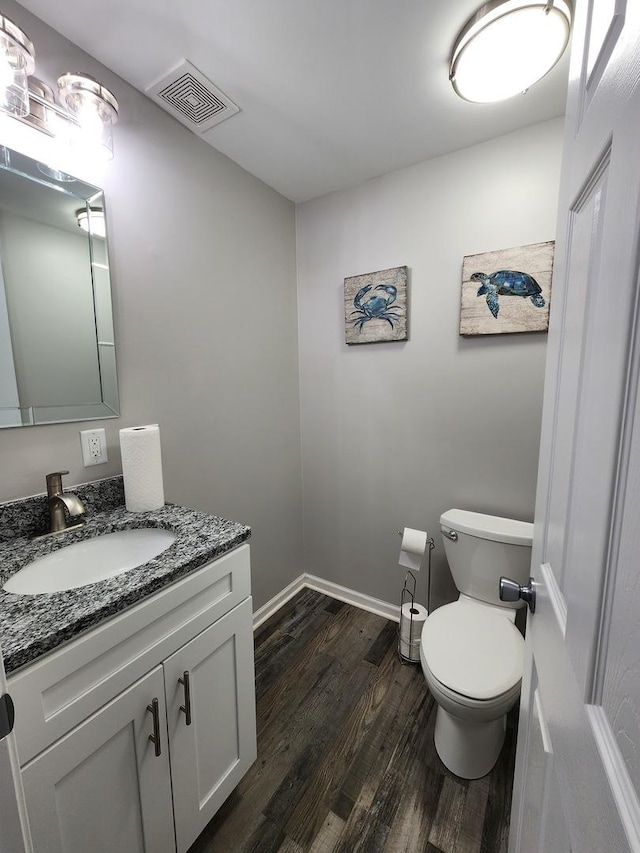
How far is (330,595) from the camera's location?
223cm

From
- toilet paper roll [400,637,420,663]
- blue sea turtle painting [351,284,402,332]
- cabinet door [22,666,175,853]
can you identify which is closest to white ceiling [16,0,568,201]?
blue sea turtle painting [351,284,402,332]

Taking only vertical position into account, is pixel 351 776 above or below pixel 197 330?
below

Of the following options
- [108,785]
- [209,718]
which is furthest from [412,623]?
[108,785]

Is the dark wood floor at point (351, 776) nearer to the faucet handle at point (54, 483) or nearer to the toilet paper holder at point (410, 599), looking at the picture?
the toilet paper holder at point (410, 599)

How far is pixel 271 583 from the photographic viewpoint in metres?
2.05

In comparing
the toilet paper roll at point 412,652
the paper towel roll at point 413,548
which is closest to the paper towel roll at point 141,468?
the paper towel roll at point 413,548

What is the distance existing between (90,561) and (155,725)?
0.49 m

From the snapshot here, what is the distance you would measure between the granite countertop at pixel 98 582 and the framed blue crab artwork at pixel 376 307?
1.27 meters

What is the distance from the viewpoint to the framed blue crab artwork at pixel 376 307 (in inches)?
70.1

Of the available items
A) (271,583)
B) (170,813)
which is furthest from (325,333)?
(170,813)

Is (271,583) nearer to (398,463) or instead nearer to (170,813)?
Answer: (398,463)

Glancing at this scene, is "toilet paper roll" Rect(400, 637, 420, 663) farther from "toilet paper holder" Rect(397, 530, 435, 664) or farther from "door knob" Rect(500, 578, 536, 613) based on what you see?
"door knob" Rect(500, 578, 536, 613)

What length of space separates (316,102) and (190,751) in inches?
86.4

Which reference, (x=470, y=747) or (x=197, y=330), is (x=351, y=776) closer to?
(x=470, y=747)
